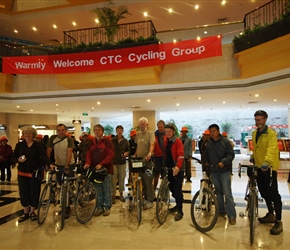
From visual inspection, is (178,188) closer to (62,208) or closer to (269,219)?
(269,219)

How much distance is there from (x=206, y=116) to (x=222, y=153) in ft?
57.4

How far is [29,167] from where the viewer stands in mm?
3656

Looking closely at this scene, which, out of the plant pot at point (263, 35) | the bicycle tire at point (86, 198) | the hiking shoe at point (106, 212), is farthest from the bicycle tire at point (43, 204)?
the plant pot at point (263, 35)

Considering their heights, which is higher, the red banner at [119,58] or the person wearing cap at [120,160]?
the red banner at [119,58]

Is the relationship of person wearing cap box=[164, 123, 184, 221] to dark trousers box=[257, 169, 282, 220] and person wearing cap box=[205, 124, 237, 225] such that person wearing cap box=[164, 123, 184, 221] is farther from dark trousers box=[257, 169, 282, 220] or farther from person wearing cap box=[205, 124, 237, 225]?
dark trousers box=[257, 169, 282, 220]

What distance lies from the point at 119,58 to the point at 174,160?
559 centimetres

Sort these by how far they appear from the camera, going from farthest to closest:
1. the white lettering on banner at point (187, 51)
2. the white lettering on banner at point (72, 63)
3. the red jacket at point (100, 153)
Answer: the white lettering on banner at point (72, 63), the white lettering on banner at point (187, 51), the red jacket at point (100, 153)

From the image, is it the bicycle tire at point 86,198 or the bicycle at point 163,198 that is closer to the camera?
the bicycle at point 163,198

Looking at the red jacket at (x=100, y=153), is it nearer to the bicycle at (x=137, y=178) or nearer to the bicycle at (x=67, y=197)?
the bicycle at (x=67, y=197)

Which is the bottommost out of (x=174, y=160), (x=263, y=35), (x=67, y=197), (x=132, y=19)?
(x=67, y=197)

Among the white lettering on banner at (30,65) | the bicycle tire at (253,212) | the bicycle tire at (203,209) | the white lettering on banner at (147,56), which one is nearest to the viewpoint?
the bicycle tire at (253,212)

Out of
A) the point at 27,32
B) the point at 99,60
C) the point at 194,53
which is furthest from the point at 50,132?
the point at 194,53

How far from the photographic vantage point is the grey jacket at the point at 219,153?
3.51 m

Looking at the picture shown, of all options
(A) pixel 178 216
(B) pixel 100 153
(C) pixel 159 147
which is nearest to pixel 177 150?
(C) pixel 159 147
